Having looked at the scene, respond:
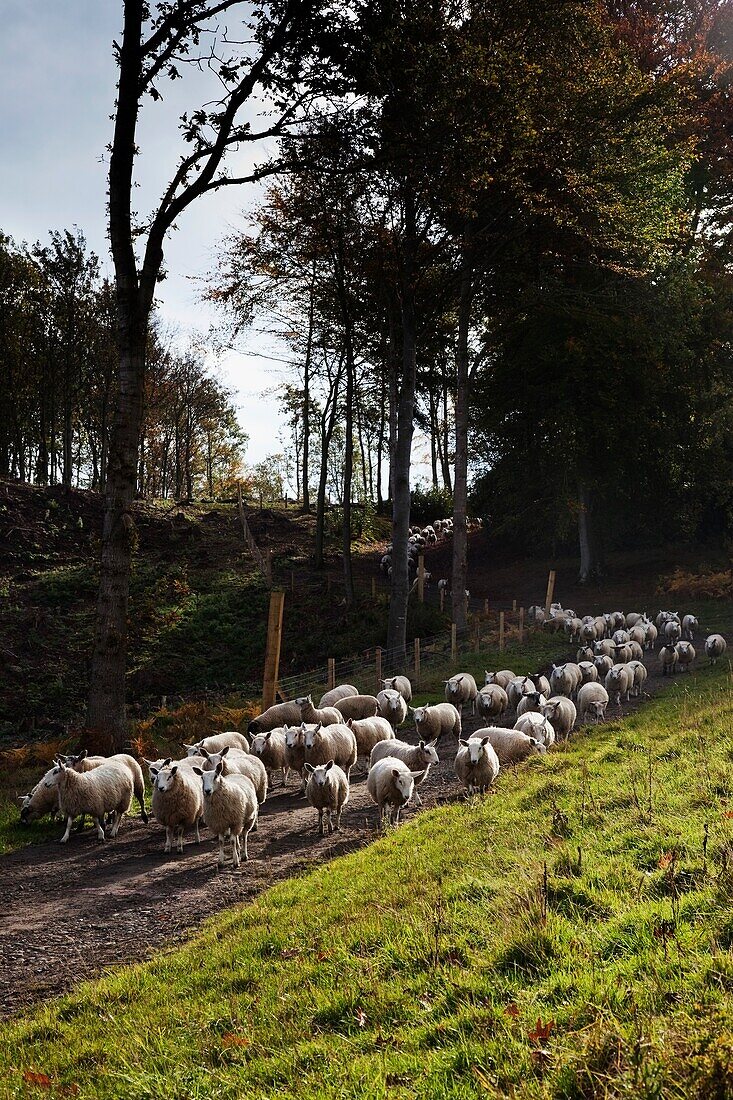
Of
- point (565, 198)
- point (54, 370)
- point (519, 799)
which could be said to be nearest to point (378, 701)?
point (519, 799)

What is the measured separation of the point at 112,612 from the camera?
14.3 m

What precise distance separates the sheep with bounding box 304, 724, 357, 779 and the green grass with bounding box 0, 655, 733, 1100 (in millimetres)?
4523

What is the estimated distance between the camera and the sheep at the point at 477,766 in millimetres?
11969

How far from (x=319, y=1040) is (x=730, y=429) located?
35111 mm

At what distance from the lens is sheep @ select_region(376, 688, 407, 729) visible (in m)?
17.0

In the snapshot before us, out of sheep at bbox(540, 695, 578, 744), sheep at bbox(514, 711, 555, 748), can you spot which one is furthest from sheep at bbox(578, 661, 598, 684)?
sheep at bbox(514, 711, 555, 748)

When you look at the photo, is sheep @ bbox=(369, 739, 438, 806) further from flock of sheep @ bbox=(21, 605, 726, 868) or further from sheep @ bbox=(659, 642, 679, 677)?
sheep @ bbox=(659, 642, 679, 677)

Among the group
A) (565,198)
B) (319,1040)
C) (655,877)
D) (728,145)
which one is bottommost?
(319,1040)

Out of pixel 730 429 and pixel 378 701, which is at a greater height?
pixel 730 429

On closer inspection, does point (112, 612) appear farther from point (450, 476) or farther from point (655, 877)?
point (450, 476)

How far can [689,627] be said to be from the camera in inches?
1167

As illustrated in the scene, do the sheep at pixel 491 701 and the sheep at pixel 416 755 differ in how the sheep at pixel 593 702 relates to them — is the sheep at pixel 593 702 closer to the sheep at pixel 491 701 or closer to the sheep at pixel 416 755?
the sheep at pixel 491 701

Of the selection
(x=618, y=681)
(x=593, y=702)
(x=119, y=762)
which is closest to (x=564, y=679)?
(x=618, y=681)

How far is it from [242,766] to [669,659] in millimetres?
15137
